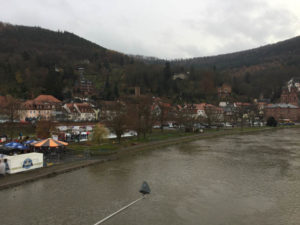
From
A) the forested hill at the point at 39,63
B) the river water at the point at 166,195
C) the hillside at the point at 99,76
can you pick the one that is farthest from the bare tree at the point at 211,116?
the forested hill at the point at 39,63

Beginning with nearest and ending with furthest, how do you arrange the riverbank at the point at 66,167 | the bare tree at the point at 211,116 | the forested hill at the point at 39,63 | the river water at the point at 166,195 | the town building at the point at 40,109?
1. the river water at the point at 166,195
2. the riverbank at the point at 66,167
3. the town building at the point at 40,109
4. the bare tree at the point at 211,116
5. the forested hill at the point at 39,63

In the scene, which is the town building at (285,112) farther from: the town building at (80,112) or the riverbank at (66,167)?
the riverbank at (66,167)

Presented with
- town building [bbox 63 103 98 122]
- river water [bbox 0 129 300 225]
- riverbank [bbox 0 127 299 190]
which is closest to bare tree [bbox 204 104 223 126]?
town building [bbox 63 103 98 122]

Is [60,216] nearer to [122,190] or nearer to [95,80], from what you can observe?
[122,190]

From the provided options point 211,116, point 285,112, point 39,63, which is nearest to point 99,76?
point 39,63

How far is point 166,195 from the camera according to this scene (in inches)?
710

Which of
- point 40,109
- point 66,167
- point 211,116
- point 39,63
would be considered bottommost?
point 66,167

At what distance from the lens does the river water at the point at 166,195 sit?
14.3 m

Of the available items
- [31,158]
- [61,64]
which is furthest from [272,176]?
[61,64]

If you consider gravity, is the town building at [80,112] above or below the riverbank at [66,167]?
above

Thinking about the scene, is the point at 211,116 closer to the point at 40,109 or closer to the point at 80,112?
the point at 80,112

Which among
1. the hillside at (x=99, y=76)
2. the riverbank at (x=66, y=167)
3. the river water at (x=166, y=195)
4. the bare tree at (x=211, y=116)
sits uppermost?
the hillside at (x=99, y=76)

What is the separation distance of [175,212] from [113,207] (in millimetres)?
3638

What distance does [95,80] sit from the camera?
144 m
